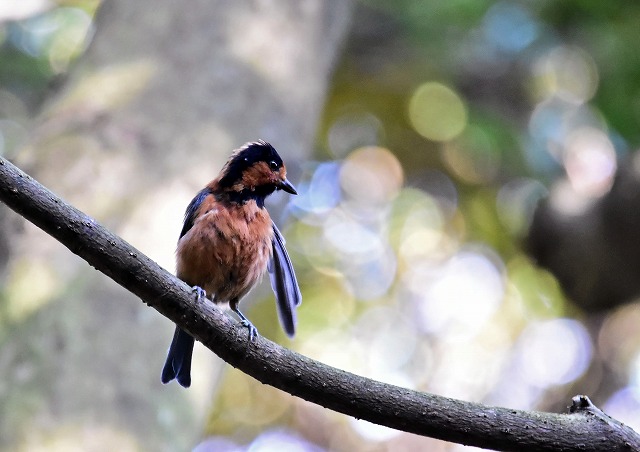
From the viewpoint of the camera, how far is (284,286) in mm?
4215

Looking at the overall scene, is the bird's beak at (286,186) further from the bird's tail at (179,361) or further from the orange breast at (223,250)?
the bird's tail at (179,361)

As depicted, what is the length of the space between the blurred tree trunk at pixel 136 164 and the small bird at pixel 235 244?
38cm

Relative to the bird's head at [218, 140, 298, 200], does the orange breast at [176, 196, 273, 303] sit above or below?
below

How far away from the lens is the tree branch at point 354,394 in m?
2.57

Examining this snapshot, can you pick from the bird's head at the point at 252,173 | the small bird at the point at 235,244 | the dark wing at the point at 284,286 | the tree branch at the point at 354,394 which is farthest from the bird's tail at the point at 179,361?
the tree branch at the point at 354,394

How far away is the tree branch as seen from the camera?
2.57 m

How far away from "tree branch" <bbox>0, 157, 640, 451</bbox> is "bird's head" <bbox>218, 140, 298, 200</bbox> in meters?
1.61

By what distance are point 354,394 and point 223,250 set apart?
1.60m

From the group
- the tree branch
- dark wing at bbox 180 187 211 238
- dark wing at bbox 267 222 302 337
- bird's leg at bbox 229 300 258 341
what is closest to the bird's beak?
dark wing at bbox 267 222 302 337

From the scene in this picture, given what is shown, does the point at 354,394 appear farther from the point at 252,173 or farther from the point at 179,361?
the point at 252,173

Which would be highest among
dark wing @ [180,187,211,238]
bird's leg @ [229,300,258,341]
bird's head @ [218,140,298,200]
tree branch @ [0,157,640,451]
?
bird's head @ [218,140,298,200]

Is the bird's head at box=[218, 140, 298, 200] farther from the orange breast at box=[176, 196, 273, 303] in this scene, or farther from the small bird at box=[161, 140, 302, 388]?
→ the orange breast at box=[176, 196, 273, 303]

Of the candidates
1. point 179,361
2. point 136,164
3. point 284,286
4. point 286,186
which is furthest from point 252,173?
point 179,361

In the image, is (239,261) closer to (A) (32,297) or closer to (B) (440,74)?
(A) (32,297)
